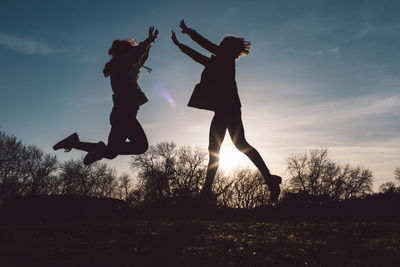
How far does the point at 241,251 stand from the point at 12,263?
2101 mm

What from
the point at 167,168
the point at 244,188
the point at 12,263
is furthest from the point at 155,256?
the point at 244,188

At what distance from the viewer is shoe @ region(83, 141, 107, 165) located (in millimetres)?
5086

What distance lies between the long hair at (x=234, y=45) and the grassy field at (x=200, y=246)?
321 cm

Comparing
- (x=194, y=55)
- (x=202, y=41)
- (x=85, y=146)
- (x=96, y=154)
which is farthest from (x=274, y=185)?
(x=85, y=146)

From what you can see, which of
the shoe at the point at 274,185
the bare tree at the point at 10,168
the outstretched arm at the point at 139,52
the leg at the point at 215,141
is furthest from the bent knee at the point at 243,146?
the bare tree at the point at 10,168

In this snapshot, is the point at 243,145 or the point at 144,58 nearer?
the point at 243,145

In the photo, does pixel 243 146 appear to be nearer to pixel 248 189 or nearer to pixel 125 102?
pixel 125 102

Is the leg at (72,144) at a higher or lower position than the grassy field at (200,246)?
higher

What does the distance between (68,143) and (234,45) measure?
3.75 m

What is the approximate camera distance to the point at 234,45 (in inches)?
209

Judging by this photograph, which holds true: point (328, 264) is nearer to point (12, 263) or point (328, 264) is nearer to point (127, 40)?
point (12, 263)

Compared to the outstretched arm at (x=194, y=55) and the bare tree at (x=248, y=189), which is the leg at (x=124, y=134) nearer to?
the outstretched arm at (x=194, y=55)

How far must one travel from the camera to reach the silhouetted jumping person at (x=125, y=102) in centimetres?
486

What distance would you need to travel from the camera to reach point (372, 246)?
9.95 ft
